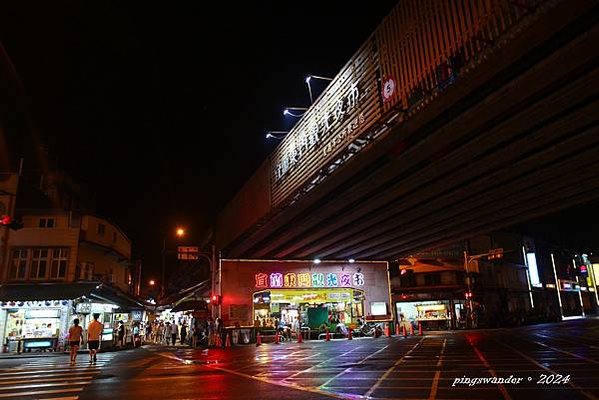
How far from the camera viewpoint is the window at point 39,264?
3167 centimetres

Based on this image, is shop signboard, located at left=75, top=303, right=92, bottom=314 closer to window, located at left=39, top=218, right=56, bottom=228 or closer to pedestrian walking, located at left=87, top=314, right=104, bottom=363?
window, located at left=39, top=218, right=56, bottom=228

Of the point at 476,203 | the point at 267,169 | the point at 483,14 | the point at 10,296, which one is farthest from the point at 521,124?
the point at 10,296

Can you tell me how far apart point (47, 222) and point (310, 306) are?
65.6 ft

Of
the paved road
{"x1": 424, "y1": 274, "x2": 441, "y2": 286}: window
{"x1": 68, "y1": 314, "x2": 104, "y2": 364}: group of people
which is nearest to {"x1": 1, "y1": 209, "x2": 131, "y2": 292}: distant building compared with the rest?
{"x1": 68, "y1": 314, "x2": 104, "y2": 364}: group of people

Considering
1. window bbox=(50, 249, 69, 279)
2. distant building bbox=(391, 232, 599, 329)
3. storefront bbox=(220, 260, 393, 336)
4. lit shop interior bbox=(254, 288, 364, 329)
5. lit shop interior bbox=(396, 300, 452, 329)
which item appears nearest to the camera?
window bbox=(50, 249, 69, 279)

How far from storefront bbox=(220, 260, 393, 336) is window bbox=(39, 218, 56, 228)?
12.4 metres

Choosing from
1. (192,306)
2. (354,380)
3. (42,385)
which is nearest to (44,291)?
(192,306)

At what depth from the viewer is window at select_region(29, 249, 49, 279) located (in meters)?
31.7

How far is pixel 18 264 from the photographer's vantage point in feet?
104

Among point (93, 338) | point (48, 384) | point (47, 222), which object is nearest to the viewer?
point (48, 384)

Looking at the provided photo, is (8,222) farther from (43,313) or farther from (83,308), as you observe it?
(83,308)

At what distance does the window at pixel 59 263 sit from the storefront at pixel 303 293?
1081 cm

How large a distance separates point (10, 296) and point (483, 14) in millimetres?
29737

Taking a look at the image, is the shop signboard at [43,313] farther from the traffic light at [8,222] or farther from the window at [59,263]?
the traffic light at [8,222]
